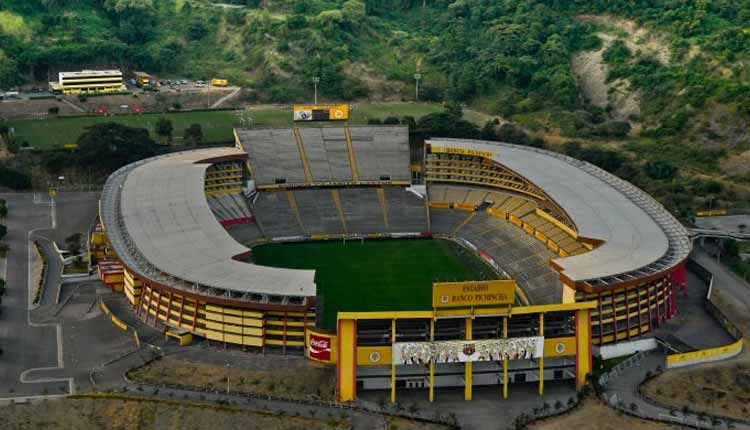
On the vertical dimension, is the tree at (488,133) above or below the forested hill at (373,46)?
below

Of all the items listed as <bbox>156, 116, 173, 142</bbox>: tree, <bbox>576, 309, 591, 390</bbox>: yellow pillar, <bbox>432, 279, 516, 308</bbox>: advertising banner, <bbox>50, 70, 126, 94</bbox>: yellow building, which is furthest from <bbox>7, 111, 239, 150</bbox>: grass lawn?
<bbox>576, 309, 591, 390</bbox>: yellow pillar

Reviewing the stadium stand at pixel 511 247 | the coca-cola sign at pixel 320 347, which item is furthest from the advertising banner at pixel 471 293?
the stadium stand at pixel 511 247

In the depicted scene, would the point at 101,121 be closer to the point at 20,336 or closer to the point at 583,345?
the point at 20,336

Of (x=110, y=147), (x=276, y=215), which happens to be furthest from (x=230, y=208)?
(x=110, y=147)

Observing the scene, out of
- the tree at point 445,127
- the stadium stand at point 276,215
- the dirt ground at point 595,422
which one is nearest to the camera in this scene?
the dirt ground at point 595,422

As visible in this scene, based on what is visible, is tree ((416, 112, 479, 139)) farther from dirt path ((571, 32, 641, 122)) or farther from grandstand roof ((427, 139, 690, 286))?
dirt path ((571, 32, 641, 122))

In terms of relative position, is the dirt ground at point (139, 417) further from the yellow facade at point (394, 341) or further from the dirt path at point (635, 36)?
the dirt path at point (635, 36)
